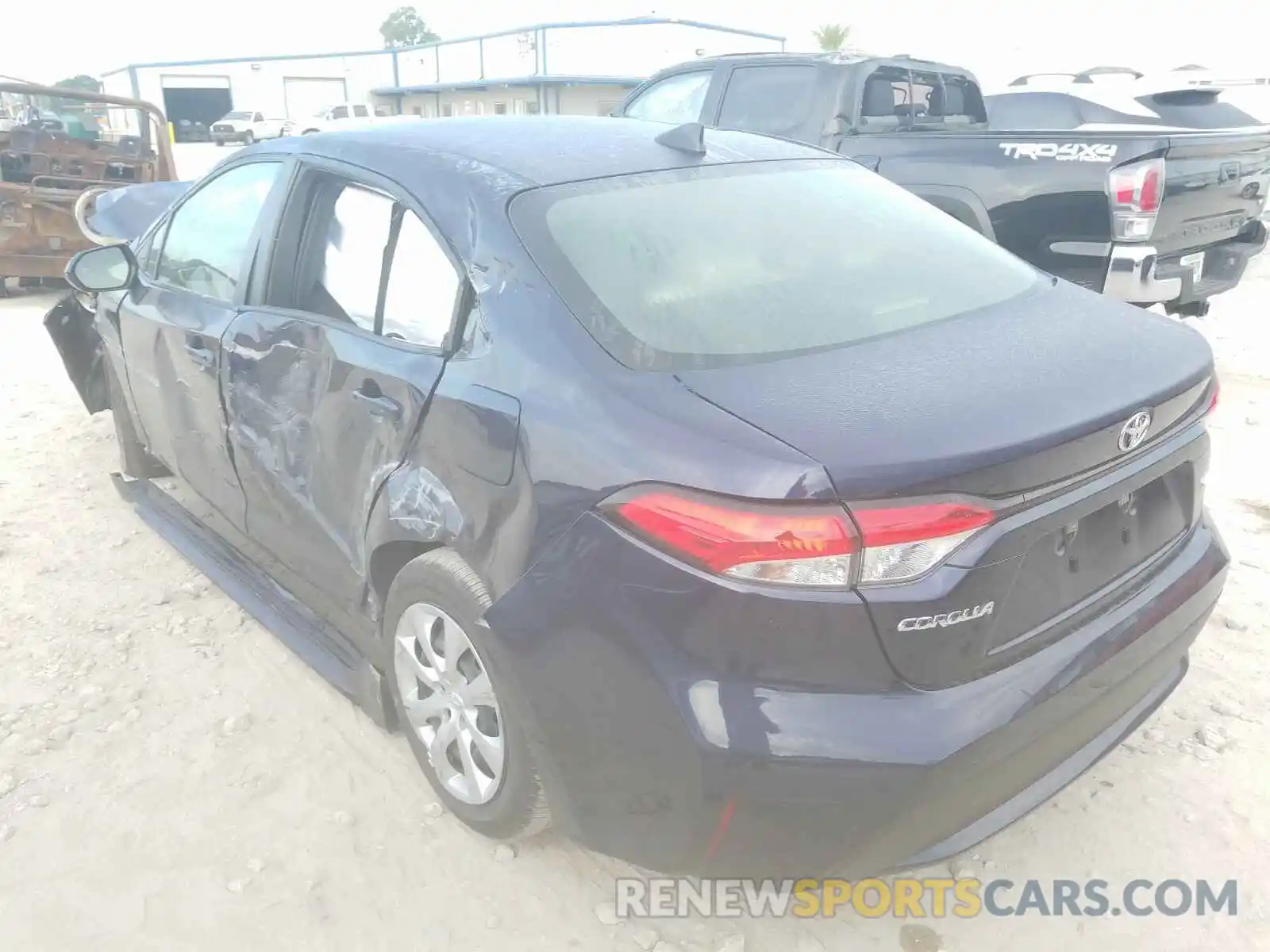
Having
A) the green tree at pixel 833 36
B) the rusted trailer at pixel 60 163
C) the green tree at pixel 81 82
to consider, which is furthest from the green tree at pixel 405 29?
the rusted trailer at pixel 60 163

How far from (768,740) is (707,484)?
47cm

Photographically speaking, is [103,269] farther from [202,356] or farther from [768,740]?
[768,740]

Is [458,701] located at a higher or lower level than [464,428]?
lower

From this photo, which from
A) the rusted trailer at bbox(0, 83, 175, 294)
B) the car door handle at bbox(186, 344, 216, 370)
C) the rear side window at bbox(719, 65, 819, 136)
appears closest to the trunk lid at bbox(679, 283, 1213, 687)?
the car door handle at bbox(186, 344, 216, 370)

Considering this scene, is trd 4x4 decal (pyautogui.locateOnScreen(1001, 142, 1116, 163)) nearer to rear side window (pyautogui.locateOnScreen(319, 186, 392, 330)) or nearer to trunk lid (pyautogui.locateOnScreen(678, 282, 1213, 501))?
trunk lid (pyautogui.locateOnScreen(678, 282, 1213, 501))

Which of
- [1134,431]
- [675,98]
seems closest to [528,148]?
[1134,431]

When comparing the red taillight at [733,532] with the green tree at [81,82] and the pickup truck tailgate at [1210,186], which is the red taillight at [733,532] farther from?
the green tree at [81,82]

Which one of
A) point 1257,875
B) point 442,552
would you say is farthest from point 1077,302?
point 442,552

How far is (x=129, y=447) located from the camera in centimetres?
434

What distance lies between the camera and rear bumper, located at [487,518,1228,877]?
176 centimetres

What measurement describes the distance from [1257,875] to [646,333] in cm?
196

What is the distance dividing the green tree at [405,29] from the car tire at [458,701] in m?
91.7

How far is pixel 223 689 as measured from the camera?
3170mm

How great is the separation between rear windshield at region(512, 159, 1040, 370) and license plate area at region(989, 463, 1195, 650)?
0.59m
